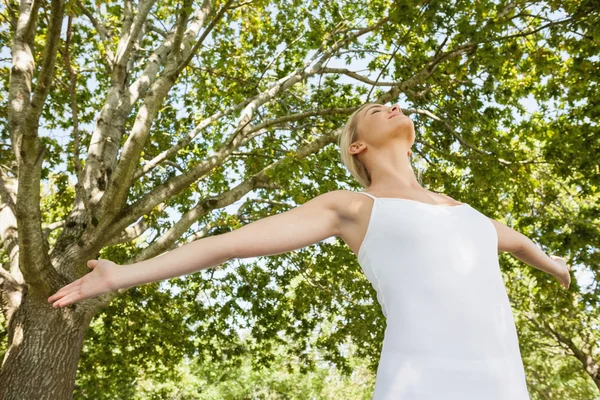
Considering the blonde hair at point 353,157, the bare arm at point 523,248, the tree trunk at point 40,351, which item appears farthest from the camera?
the tree trunk at point 40,351

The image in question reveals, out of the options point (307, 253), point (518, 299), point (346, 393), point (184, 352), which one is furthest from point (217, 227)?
point (346, 393)

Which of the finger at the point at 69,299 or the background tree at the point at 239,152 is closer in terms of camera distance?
the finger at the point at 69,299

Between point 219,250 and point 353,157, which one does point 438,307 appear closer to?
point 219,250

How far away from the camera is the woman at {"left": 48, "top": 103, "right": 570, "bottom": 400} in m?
1.56

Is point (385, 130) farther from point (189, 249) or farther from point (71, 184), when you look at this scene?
point (71, 184)

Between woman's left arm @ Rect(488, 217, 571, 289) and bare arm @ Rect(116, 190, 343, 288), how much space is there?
791 millimetres

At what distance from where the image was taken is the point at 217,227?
9047 millimetres

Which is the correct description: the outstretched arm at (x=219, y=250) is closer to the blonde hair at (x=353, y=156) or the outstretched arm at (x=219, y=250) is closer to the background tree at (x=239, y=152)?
the blonde hair at (x=353, y=156)

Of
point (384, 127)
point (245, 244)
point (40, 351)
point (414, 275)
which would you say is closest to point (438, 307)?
point (414, 275)

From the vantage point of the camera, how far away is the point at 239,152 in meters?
8.83

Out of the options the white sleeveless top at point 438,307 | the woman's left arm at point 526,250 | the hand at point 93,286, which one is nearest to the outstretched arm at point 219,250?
the hand at point 93,286

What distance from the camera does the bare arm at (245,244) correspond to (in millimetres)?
1714

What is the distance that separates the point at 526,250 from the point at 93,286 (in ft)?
6.25

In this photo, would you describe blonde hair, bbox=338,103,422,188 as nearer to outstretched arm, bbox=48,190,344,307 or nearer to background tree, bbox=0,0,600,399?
outstretched arm, bbox=48,190,344,307
